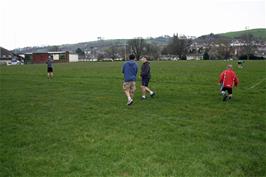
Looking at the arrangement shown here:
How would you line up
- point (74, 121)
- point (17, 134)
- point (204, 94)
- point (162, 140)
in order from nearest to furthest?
point (162, 140) < point (17, 134) < point (74, 121) < point (204, 94)

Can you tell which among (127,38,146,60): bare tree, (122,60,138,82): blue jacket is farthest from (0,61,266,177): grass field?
(127,38,146,60): bare tree

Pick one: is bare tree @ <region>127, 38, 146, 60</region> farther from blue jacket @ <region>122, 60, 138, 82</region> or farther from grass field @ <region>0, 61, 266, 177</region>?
grass field @ <region>0, 61, 266, 177</region>

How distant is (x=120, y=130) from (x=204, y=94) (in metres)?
8.02

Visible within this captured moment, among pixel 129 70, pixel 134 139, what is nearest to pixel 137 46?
pixel 129 70

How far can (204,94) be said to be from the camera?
619 inches

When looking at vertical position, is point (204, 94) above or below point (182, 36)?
below

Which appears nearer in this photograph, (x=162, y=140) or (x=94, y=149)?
(x=94, y=149)

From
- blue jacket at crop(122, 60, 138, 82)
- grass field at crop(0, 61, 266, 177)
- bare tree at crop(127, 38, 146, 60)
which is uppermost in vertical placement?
bare tree at crop(127, 38, 146, 60)

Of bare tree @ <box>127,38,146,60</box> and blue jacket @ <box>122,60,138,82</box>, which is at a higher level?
bare tree @ <box>127,38,146,60</box>

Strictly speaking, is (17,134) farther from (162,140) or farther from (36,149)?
(162,140)

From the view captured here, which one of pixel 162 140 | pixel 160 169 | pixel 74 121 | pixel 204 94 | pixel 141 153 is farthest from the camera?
pixel 204 94

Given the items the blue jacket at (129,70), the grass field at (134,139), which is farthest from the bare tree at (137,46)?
the grass field at (134,139)

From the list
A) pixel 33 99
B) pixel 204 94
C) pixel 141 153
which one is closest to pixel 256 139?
pixel 141 153

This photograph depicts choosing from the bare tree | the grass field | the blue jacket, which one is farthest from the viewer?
the bare tree
